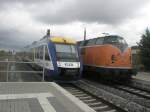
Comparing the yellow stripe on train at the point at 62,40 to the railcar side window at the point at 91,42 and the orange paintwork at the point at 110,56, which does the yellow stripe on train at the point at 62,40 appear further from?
the railcar side window at the point at 91,42

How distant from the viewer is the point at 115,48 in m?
19.5

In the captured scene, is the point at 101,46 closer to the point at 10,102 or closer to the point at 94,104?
the point at 94,104

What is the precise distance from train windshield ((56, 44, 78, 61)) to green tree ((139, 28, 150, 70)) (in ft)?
53.1

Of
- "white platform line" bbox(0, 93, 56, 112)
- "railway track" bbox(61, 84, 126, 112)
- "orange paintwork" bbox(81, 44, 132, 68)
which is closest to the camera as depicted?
"white platform line" bbox(0, 93, 56, 112)

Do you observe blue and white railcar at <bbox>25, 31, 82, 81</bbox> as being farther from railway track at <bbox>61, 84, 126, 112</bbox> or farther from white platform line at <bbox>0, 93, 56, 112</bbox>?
white platform line at <bbox>0, 93, 56, 112</bbox>

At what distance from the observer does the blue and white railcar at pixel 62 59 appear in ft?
58.0

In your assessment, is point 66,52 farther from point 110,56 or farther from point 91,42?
point 91,42

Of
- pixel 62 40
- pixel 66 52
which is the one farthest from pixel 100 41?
pixel 66 52

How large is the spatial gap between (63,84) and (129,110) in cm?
891

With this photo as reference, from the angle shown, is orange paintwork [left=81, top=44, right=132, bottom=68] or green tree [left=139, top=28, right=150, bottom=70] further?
green tree [left=139, top=28, right=150, bottom=70]

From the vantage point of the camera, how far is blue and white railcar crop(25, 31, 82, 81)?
1769cm

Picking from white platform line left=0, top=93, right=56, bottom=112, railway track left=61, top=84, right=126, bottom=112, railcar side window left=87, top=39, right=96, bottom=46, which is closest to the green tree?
railcar side window left=87, top=39, right=96, bottom=46

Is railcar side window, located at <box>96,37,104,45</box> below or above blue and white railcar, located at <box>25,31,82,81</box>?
above

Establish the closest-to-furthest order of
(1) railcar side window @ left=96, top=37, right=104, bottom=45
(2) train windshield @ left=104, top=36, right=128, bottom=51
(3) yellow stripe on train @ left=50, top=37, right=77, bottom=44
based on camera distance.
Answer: (3) yellow stripe on train @ left=50, top=37, right=77, bottom=44, (2) train windshield @ left=104, top=36, right=128, bottom=51, (1) railcar side window @ left=96, top=37, right=104, bottom=45
